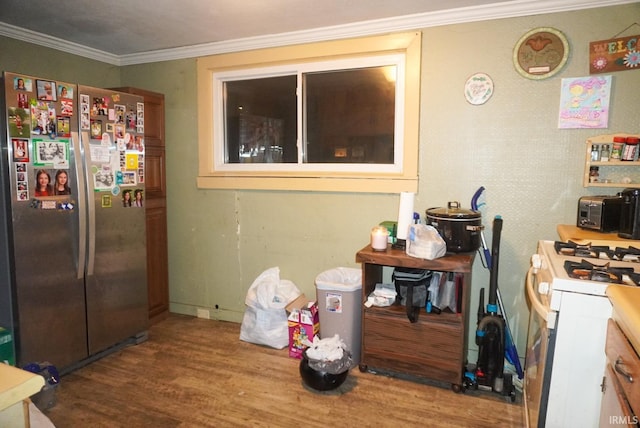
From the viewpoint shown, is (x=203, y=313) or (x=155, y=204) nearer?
(x=155, y=204)

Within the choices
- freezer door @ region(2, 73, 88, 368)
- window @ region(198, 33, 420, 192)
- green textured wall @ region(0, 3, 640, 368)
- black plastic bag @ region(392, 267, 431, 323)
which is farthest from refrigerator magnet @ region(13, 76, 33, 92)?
black plastic bag @ region(392, 267, 431, 323)

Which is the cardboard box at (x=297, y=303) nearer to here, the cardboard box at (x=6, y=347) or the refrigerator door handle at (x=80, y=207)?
the refrigerator door handle at (x=80, y=207)

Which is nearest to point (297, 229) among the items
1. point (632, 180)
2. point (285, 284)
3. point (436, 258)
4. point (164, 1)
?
point (285, 284)

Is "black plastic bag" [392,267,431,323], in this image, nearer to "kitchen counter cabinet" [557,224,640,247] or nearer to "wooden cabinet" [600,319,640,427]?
"kitchen counter cabinet" [557,224,640,247]

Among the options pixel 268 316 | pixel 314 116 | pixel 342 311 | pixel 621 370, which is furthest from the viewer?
pixel 314 116

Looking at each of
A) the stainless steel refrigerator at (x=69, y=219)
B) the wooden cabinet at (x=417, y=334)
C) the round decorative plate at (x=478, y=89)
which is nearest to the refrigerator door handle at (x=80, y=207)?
the stainless steel refrigerator at (x=69, y=219)

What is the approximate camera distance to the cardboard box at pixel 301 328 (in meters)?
2.79

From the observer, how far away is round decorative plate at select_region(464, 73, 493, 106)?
8.35 ft

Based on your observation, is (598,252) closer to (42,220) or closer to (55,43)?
(42,220)

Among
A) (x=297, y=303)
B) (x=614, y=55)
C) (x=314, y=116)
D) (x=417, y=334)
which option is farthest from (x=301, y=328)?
(x=614, y=55)

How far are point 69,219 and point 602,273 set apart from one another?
2.68 meters

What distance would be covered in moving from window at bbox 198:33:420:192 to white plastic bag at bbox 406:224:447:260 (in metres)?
0.45

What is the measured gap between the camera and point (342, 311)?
8.67 ft

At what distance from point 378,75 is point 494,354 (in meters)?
1.98
